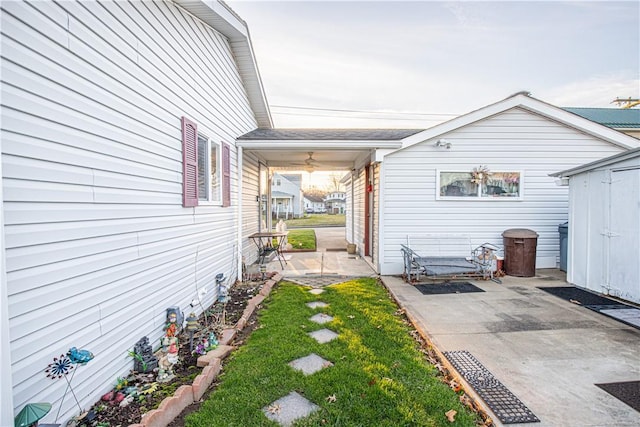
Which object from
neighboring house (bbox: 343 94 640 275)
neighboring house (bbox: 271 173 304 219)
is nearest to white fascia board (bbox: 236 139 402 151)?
neighboring house (bbox: 343 94 640 275)

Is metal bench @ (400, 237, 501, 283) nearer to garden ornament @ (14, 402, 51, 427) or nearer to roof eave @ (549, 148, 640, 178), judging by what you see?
roof eave @ (549, 148, 640, 178)

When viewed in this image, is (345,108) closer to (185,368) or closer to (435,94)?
(435,94)

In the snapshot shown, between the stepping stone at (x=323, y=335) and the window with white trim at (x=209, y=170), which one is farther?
the window with white trim at (x=209, y=170)

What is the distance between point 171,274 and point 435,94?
44.5 feet

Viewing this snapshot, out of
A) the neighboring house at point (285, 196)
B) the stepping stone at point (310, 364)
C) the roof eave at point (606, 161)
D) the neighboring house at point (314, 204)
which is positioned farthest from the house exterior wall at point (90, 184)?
the neighboring house at point (314, 204)

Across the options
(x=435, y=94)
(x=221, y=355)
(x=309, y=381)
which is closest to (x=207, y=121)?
(x=221, y=355)

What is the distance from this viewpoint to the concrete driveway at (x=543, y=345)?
99.7 inches

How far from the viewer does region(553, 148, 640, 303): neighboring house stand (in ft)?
16.8

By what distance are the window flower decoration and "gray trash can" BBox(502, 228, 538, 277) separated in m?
1.38

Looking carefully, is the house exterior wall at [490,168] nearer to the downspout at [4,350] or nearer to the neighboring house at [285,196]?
the downspout at [4,350]

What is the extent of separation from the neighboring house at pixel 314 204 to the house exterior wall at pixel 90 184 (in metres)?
56.0

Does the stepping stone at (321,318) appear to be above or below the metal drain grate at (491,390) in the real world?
below

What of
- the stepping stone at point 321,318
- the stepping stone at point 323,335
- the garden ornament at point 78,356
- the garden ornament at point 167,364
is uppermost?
the garden ornament at point 78,356

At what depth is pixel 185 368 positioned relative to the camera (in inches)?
125
